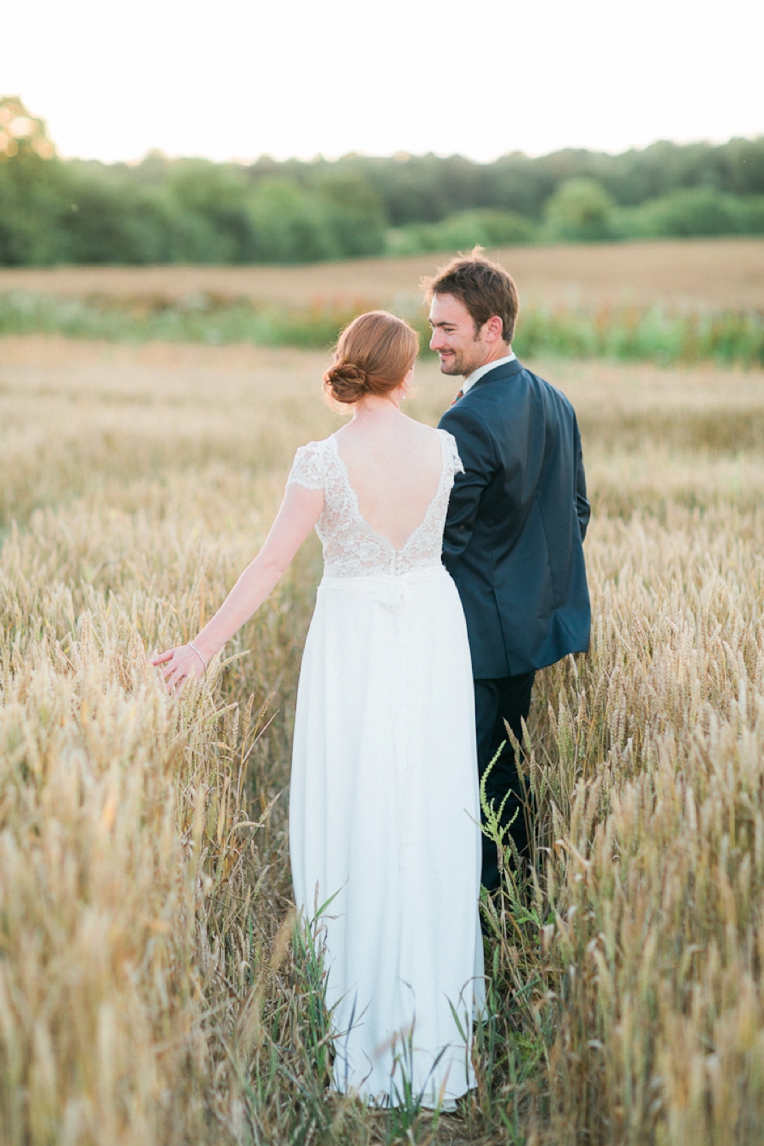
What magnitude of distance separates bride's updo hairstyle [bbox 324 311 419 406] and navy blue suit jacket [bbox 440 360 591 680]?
0.34 meters

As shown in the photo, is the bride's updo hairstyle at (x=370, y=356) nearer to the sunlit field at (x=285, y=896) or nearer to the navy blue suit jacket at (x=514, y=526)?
the navy blue suit jacket at (x=514, y=526)

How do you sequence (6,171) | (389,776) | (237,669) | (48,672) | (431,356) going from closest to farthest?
(48,672)
(389,776)
(237,669)
(431,356)
(6,171)

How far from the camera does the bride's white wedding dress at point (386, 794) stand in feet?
7.36

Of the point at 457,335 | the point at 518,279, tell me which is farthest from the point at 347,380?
the point at 518,279

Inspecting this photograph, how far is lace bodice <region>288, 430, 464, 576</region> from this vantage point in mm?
2223

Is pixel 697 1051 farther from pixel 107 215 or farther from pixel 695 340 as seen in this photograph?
pixel 107 215

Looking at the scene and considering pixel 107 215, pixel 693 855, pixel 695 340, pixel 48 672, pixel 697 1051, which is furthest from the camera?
pixel 107 215

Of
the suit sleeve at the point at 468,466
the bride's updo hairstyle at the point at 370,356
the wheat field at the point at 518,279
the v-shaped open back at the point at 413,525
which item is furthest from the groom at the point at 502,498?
the wheat field at the point at 518,279

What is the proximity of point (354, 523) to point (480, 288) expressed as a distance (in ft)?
2.72

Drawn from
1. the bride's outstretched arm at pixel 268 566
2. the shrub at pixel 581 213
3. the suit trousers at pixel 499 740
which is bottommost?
the suit trousers at pixel 499 740

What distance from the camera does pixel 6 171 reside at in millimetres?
50625

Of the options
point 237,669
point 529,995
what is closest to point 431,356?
point 237,669

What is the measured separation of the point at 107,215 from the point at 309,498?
59.1 m

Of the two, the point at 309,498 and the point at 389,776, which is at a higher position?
the point at 309,498
